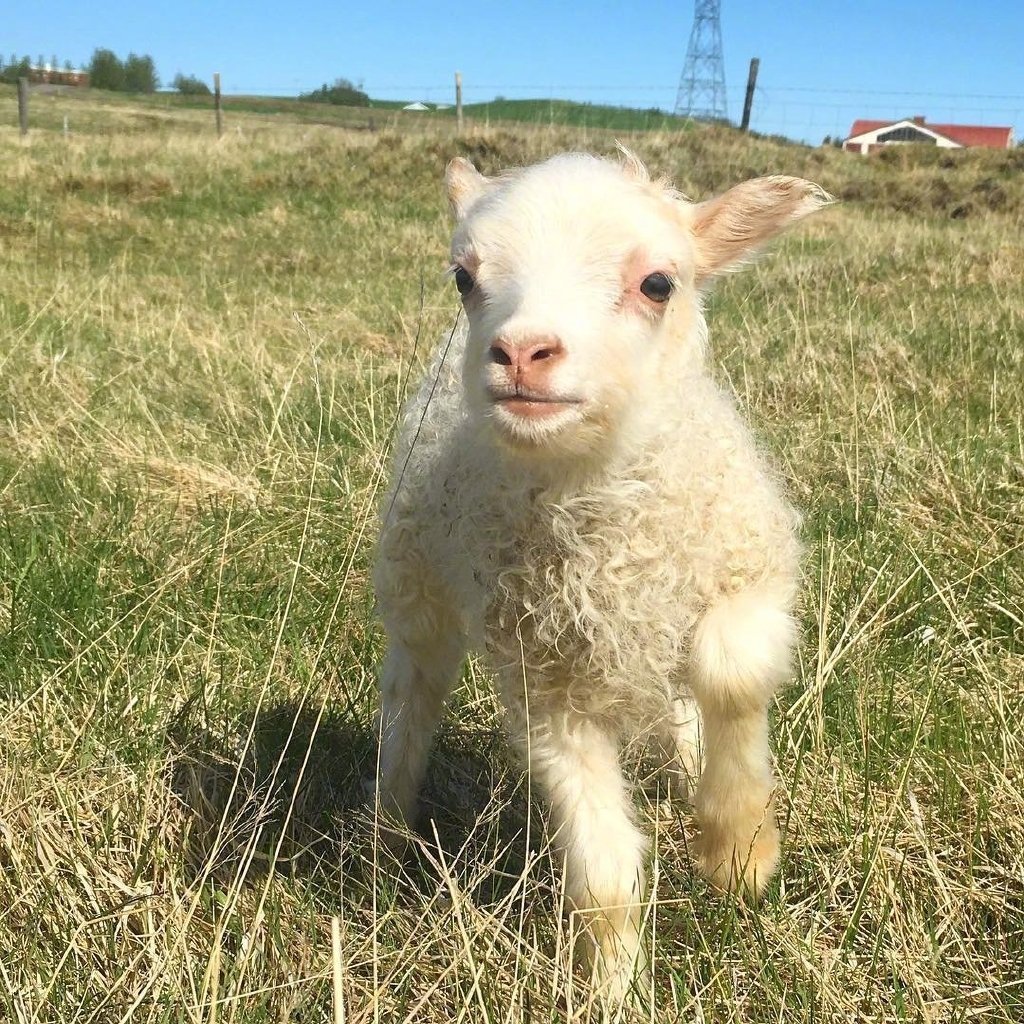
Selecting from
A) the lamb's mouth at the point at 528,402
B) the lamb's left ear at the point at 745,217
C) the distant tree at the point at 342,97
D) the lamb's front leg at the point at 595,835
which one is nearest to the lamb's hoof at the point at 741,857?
the lamb's front leg at the point at 595,835

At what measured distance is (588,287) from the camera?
2041mm

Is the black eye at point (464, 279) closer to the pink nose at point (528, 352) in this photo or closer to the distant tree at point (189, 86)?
the pink nose at point (528, 352)

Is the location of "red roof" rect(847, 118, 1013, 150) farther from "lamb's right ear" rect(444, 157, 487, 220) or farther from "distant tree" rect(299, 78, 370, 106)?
"lamb's right ear" rect(444, 157, 487, 220)

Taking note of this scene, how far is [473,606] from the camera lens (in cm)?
227

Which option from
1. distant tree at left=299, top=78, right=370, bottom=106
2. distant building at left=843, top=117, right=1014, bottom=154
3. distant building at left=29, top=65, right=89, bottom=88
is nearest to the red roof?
distant building at left=843, top=117, right=1014, bottom=154

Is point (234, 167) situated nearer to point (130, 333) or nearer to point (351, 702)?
point (130, 333)

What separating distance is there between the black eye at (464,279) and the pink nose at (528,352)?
1.40 ft

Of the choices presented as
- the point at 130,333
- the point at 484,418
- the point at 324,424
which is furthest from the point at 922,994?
the point at 130,333

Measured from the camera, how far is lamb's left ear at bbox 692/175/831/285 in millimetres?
2328

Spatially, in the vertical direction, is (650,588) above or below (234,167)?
below

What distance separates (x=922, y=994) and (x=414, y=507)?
147cm

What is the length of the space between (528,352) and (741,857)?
3.75 ft

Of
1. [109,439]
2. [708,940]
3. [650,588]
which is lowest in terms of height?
[708,940]

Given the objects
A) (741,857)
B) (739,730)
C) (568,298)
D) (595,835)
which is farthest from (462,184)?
(741,857)
